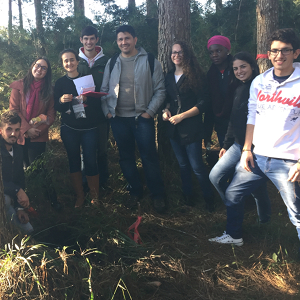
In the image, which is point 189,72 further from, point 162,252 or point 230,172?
point 162,252

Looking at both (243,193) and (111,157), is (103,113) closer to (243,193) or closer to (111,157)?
(111,157)

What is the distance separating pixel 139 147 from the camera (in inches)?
152

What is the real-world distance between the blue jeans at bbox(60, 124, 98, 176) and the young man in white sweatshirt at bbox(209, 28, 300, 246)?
1.93m

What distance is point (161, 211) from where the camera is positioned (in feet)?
12.7

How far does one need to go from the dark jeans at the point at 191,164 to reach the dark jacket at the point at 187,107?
99 millimetres

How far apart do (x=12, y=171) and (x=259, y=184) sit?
2565mm

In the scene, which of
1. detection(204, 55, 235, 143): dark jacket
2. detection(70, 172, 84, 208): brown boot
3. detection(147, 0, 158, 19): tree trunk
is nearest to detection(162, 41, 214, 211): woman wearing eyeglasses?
detection(204, 55, 235, 143): dark jacket

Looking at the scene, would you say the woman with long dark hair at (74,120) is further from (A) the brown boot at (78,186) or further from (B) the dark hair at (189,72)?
(B) the dark hair at (189,72)

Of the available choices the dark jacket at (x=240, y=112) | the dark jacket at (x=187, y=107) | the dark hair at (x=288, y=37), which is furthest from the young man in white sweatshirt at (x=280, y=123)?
the dark jacket at (x=187, y=107)

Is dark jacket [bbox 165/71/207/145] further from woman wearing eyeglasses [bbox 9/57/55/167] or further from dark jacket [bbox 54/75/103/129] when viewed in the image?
woman wearing eyeglasses [bbox 9/57/55/167]

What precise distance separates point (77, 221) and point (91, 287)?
4.35ft

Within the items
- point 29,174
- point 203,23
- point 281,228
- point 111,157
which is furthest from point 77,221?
point 203,23

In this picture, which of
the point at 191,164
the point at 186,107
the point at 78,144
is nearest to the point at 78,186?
the point at 78,144

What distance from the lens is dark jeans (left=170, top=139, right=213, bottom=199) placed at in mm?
3668
